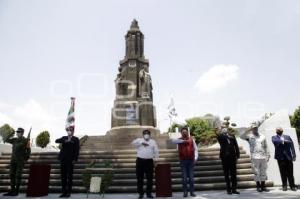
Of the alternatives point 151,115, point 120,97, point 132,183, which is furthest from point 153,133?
point 132,183

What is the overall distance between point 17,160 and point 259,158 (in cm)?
697

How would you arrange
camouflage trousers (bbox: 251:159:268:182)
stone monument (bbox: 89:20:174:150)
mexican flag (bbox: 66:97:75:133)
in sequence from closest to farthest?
camouflage trousers (bbox: 251:159:268:182) < mexican flag (bbox: 66:97:75:133) < stone monument (bbox: 89:20:174:150)

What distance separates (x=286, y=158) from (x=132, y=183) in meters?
4.80

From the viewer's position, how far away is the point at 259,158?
833 cm

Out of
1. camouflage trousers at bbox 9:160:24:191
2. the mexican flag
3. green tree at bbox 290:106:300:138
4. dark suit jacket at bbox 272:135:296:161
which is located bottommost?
camouflage trousers at bbox 9:160:24:191

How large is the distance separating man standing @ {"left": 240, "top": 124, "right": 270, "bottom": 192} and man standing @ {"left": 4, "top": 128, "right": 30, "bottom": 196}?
6654 mm

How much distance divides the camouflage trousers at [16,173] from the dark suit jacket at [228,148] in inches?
228

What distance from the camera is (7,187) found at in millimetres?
9992

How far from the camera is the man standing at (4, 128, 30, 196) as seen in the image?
334 inches

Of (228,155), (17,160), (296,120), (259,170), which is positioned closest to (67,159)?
(17,160)

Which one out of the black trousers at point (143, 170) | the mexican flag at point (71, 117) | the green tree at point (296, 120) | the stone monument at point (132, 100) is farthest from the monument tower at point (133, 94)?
the green tree at point (296, 120)

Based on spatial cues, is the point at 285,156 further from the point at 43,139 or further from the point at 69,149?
the point at 43,139

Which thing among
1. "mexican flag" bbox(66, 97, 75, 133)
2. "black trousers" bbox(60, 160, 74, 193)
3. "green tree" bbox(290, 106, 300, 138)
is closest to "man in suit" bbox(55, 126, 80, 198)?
"black trousers" bbox(60, 160, 74, 193)

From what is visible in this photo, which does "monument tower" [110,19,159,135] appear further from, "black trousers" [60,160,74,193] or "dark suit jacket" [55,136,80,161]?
"black trousers" [60,160,74,193]
